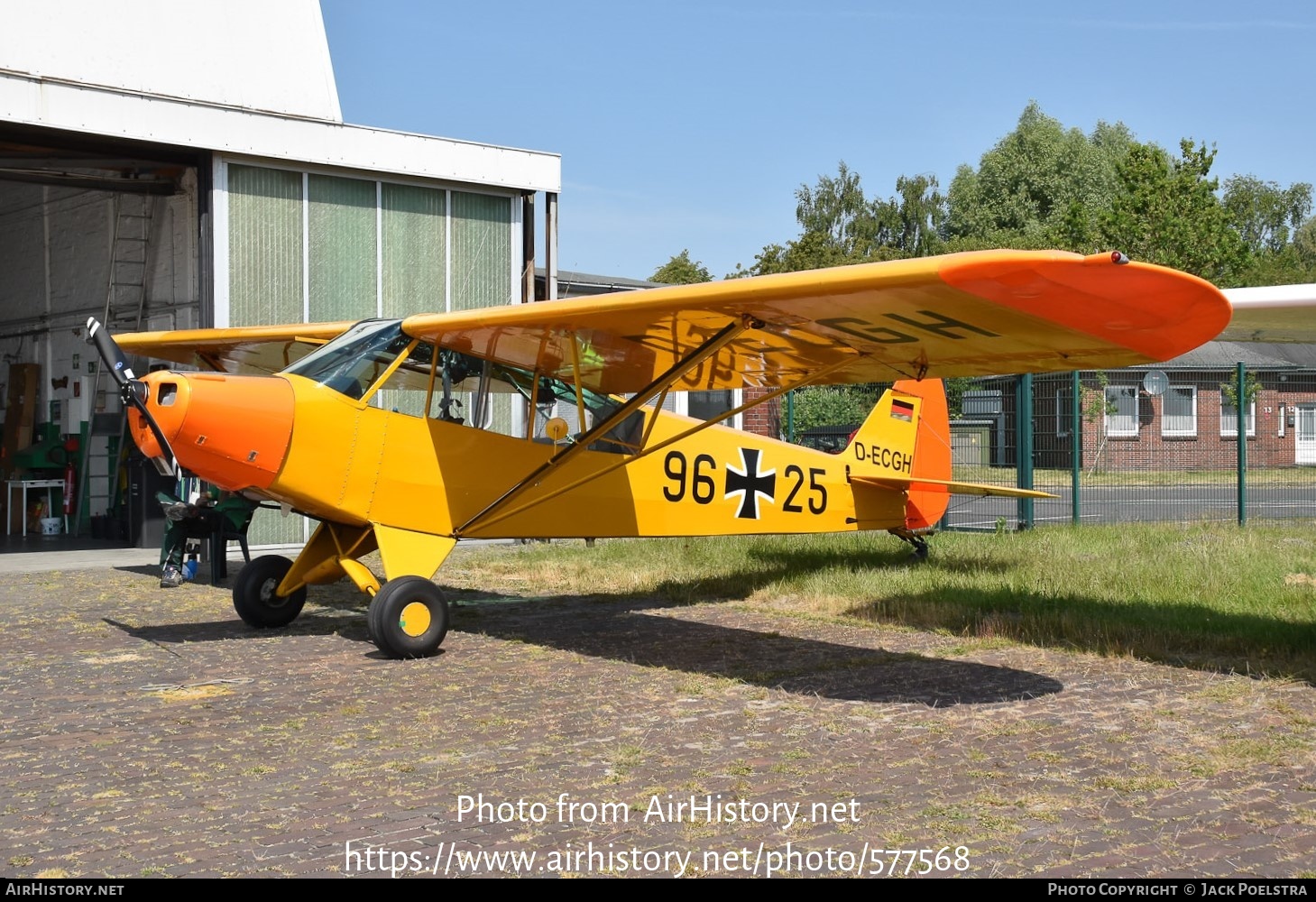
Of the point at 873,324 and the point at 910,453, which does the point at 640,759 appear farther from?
the point at 910,453

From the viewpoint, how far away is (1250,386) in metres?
21.0

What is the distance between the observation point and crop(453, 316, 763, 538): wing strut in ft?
24.2

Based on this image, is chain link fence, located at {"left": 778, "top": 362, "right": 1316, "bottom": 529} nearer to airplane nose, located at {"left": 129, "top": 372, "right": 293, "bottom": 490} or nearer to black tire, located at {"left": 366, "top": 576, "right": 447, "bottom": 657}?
black tire, located at {"left": 366, "top": 576, "right": 447, "bottom": 657}

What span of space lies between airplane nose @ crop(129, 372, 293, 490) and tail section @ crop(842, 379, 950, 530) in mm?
5721

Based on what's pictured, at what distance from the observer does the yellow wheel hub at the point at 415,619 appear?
7.85 m

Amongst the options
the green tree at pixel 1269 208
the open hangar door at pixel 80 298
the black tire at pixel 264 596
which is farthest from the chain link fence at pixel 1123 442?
the green tree at pixel 1269 208

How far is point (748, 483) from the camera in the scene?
10.4 m

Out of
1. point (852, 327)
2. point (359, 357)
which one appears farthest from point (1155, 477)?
point (359, 357)

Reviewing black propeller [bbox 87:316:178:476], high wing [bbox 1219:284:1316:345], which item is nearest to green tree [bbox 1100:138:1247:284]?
high wing [bbox 1219:284:1316:345]

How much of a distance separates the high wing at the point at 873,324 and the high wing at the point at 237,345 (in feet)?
6.08

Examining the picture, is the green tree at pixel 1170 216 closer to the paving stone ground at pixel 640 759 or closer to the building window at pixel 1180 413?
the building window at pixel 1180 413

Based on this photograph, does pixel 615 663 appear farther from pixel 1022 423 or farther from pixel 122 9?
pixel 122 9

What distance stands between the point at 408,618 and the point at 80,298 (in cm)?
1344

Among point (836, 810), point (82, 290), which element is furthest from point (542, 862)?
point (82, 290)
